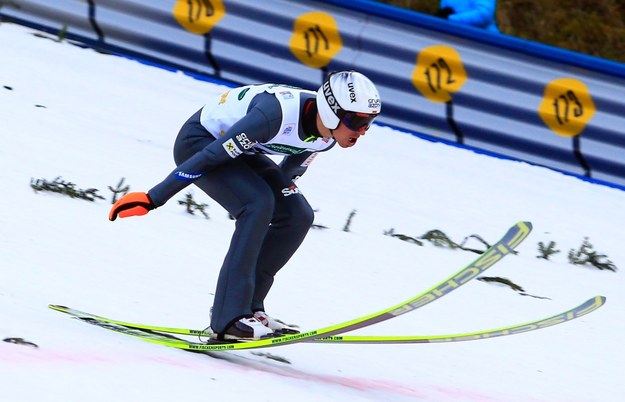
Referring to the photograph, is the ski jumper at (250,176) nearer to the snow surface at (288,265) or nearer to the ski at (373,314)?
the ski at (373,314)

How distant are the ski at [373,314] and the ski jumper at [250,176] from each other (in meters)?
0.17

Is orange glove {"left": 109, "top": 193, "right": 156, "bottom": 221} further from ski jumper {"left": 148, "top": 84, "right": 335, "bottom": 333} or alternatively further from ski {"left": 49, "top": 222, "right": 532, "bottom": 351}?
ski {"left": 49, "top": 222, "right": 532, "bottom": 351}

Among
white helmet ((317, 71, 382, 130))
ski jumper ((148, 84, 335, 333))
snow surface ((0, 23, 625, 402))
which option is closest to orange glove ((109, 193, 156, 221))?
ski jumper ((148, 84, 335, 333))

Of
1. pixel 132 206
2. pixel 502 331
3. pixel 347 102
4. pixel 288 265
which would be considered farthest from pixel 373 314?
pixel 288 265

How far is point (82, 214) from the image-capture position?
642cm

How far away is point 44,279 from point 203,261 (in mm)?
1187

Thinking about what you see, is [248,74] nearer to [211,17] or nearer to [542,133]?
[211,17]

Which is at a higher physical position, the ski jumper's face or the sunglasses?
the sunglasses

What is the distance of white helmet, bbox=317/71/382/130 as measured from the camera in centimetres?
464

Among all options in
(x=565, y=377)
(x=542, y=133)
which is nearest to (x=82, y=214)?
(x=565, y=377)

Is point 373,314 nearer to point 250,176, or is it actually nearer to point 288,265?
point 250,176

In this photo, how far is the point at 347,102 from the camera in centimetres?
463

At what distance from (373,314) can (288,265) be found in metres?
2.10

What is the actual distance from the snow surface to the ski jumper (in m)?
0.35
